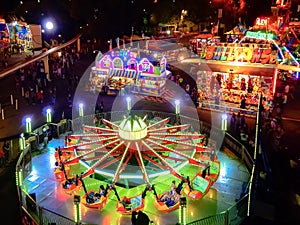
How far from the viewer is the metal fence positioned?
13.5 meters

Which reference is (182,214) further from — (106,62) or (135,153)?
(106,62)

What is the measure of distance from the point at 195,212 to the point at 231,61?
16.2 metres

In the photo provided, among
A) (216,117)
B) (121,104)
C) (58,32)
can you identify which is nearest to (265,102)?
(216,117)

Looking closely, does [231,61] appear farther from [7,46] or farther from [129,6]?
[7,46]

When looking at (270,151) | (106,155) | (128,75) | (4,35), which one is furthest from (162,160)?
(4,35)

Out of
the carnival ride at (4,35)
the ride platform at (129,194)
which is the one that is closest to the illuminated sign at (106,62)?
the ride platform at (129,194)

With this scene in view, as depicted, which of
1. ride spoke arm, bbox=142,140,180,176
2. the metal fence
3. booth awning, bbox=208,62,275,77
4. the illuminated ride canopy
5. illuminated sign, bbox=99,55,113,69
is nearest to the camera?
the metal fence

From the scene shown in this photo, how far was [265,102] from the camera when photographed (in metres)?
26.9

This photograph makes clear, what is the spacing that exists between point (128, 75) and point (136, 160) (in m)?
14.4

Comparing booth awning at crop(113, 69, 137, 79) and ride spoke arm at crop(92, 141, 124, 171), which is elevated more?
booth awning at crop(113, 69, 137, 79)

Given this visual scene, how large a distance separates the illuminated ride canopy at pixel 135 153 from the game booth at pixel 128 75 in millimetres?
11706

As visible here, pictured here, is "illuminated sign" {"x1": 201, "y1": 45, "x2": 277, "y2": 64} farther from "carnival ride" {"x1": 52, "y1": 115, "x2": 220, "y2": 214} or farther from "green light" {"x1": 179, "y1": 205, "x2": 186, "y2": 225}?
"green light" {"x1": 179, "y1": 205, "x2": 186, "y2": 225}

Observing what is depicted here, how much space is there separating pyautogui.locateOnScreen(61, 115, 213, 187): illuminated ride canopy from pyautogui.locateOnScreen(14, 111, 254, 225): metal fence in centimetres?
202

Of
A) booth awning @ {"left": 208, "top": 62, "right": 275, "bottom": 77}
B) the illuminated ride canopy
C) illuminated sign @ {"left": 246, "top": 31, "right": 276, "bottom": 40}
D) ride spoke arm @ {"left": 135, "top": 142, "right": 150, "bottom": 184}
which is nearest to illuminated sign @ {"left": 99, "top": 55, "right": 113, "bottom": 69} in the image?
booth awning @ {"left": 208, "top": 62, "right": 275, "bottom": 77}
